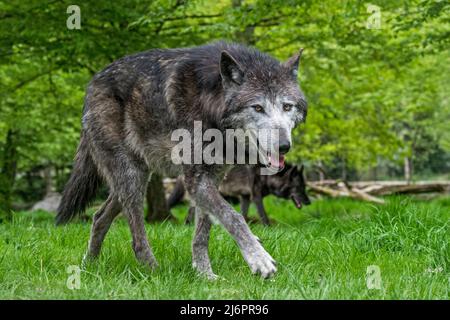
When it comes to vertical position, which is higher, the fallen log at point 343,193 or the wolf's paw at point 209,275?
the wolf's paw at point 209,275

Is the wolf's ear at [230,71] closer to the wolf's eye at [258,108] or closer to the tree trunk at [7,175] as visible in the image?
the wolf's eye at [258,108]

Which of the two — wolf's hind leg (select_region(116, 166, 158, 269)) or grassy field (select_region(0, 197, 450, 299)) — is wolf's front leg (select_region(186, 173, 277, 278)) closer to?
grassy field (select_region(0, 197, 450, 299))

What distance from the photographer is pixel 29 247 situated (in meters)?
5.41

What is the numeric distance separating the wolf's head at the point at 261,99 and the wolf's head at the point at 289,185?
720cm

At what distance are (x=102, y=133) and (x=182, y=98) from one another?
957 mm

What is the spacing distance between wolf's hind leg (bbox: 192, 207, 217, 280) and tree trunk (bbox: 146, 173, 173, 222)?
23.7 ft

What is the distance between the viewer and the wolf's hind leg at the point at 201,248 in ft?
15.8

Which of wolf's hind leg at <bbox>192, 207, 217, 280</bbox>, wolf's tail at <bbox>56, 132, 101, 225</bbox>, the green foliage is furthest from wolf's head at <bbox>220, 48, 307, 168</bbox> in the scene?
the green foliage

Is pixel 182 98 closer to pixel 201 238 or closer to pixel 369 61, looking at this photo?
pixel 201 238

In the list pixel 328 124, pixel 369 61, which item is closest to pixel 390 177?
pixel 328 124

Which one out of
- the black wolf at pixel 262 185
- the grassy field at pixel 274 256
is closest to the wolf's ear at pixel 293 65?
the grassy field at pixel 274 256

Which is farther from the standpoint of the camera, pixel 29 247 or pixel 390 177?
pixel 390 177

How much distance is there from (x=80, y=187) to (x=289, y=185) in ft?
22.3
